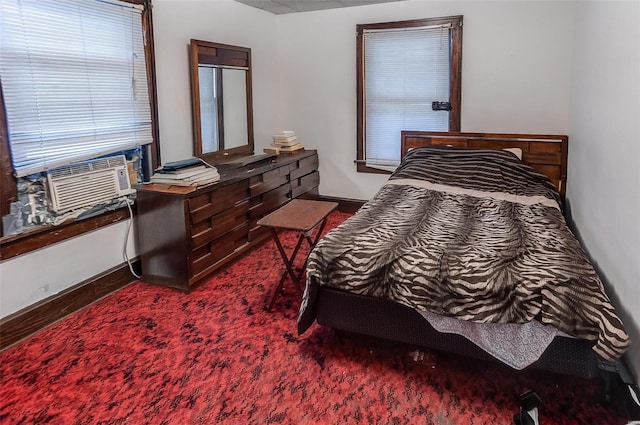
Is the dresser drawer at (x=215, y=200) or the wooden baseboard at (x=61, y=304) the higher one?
the dresser drawer at (x=215, y=200)

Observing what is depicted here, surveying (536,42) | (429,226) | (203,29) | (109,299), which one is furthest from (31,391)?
(536,42)

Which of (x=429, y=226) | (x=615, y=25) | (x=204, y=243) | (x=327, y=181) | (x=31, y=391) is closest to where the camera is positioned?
(x=31, y=391)

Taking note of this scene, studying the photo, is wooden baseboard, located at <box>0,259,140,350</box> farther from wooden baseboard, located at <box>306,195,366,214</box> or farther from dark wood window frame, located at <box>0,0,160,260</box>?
wooden baseboard, located at <box>306,195,366,214</box>

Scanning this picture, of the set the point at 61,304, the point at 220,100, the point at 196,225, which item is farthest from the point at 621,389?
the point at 220,100

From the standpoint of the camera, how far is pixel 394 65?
4.27m

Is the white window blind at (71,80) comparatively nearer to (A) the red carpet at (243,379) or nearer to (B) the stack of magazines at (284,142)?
(A) the red carpet at (243,379)

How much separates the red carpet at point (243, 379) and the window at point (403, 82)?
2.31m

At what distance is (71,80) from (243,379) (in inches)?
76.3

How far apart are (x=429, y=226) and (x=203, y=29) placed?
2.45m

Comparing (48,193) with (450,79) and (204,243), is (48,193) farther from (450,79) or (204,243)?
(450,79)

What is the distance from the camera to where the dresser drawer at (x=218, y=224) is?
9.96 ft

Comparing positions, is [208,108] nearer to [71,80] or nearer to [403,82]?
[71,80]

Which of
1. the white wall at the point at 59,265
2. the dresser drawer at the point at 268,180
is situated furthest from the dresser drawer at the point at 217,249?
the white wall at the point at 59,265

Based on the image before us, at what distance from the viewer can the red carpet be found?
189 centimetres
